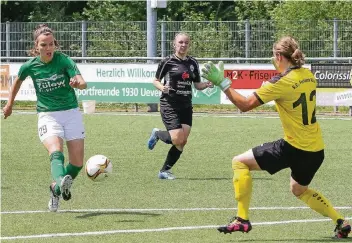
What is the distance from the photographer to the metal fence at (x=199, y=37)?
27453mm

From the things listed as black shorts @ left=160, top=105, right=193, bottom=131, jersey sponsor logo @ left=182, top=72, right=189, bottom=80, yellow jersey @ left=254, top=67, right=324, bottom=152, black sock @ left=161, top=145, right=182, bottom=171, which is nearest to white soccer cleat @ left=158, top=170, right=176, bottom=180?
black sock @ left=161, top=145, right=182, bottom=171

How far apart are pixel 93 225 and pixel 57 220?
19.0 inches

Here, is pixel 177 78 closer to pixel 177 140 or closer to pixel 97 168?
pixel 177 140

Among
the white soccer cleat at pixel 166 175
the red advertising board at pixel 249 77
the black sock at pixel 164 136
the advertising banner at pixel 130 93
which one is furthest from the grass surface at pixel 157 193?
the advertising banner at pixel 130 93

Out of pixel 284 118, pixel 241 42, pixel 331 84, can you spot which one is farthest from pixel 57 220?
pixel 241 42

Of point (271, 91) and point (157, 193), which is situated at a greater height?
point (271, 91)

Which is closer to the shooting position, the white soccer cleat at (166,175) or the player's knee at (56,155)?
the player's knee at (56,155)

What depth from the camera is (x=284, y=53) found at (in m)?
8.91

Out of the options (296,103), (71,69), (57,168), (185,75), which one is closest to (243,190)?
(296,103)

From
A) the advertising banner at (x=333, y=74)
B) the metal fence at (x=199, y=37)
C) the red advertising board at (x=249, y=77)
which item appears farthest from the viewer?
the metal fence at (x=199, y=37)

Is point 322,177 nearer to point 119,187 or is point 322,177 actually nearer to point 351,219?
point 119,187

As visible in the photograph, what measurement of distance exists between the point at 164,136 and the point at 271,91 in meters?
5.36

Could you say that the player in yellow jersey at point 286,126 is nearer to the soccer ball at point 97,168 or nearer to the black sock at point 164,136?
the soccer ball at point 97,168

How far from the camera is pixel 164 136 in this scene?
553 inches
